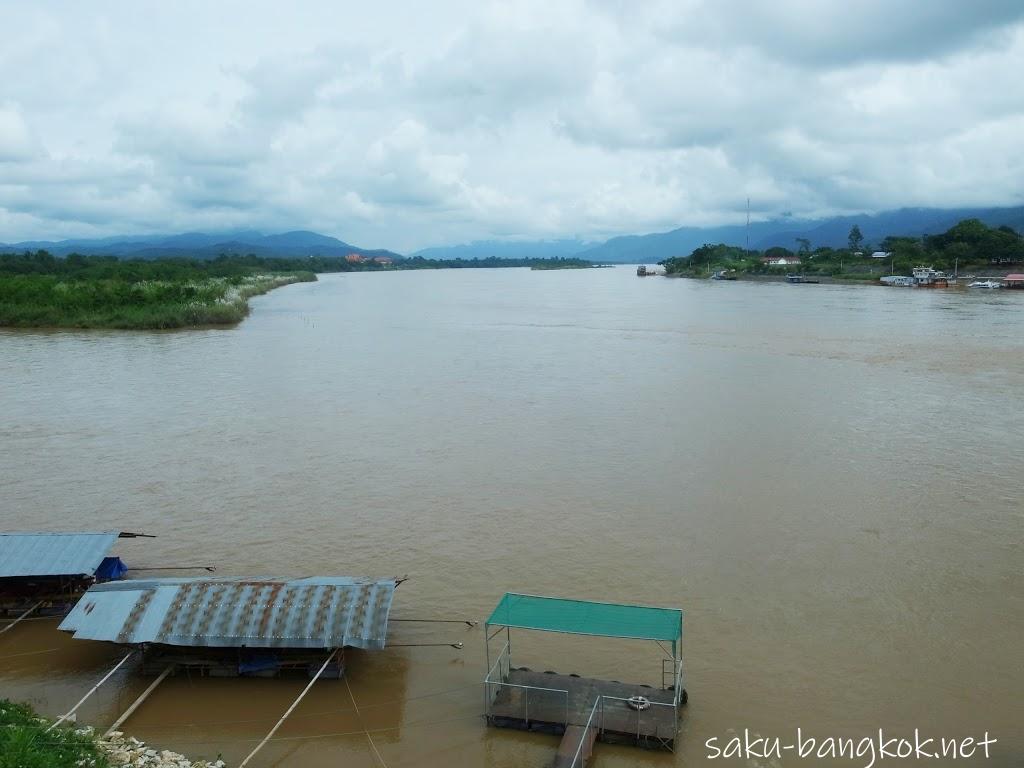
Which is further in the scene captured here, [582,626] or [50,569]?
[50,569]

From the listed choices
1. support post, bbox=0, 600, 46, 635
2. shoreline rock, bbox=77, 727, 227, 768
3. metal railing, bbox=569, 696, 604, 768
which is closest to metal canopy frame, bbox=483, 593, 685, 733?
metal railing, bbox=569, 696, 604, 768

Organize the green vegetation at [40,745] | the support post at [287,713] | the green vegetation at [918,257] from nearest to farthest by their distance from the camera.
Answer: the green vegetation at [40,745] → the support post at [287,713] → the green vegetation at [918,257]

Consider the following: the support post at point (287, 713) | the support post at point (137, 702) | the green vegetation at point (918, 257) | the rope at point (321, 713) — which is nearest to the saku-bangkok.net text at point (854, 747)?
the rope at point (321, 713)

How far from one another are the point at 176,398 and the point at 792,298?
41.0 m


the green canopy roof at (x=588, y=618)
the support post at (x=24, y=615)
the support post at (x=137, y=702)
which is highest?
the green canopy roof at (x=588, y=618)

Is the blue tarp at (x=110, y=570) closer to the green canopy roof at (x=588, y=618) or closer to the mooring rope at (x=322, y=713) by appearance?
the mooring rope at (x=322, y=713)

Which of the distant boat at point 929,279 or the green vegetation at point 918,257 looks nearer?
the distant boat at point 929,279

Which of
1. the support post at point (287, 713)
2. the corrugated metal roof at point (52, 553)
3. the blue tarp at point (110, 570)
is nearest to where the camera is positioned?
the support post at point (287, 713)

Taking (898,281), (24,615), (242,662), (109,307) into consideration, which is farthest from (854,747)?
(898,281)

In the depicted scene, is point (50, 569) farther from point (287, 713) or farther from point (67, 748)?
point (287, 713)

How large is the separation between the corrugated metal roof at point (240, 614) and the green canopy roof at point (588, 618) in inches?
45.3

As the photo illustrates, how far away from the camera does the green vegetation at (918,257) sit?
61156 millimetres

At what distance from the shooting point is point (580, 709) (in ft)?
19.9

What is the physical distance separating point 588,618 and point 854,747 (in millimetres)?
2282
